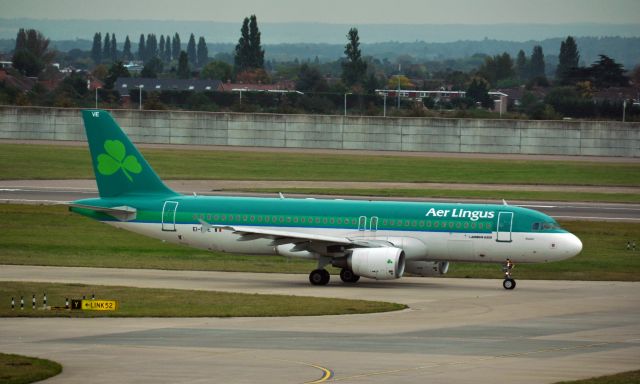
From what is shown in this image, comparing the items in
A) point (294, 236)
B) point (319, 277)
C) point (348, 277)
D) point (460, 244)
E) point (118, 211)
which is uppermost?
point (118, 211)

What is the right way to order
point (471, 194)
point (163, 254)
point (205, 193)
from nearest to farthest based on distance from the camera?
point (163, 254) < point (205, 193) < point (471, 194)

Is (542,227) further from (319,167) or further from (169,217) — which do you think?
(319,167)

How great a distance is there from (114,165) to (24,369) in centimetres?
2355

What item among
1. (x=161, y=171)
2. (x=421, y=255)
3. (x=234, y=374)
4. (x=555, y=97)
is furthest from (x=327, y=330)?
(x=555, y=97)

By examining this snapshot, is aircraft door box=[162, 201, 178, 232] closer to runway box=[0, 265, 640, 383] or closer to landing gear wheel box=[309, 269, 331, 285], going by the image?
runway box=[0, 265, 640, 383]

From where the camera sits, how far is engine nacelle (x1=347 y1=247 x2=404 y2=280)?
46750 millimetres

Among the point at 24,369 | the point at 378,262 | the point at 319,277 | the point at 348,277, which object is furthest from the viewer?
the point at 348,277

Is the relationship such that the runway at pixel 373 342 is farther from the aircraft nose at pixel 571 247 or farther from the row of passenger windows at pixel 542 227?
the row of passenger windows at pixel 542 227

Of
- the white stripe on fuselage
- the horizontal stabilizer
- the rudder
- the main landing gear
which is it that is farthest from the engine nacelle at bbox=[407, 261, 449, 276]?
Answer: the horizontal stabilizer

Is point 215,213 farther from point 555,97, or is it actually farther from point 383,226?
point 555,97

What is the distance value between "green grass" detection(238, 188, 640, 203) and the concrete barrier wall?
108 feet

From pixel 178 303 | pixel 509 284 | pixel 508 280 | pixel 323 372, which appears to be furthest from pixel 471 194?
pixel 323 372

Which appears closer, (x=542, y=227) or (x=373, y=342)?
(x=373, y=342)

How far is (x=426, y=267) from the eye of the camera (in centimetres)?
5016
